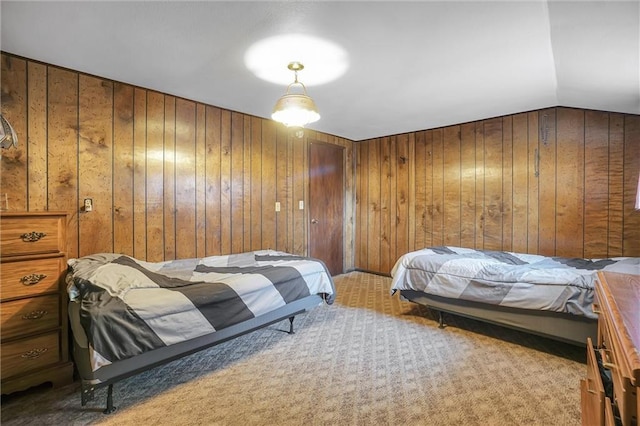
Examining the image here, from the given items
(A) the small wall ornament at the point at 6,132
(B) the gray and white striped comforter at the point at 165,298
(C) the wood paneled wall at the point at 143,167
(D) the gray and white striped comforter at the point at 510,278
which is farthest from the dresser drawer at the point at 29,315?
(D) the gray and white striped comforter at the point at 510,278

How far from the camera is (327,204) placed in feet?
16.2

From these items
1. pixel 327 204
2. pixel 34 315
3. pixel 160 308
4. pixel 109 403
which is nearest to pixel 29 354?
pixel 34 315

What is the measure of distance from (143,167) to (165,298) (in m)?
1.67

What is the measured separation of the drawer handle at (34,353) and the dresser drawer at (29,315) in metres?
0.12

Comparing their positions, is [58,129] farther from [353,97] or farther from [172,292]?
[353,97]

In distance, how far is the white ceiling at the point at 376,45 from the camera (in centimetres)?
174

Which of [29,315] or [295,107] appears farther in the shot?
[295,107]

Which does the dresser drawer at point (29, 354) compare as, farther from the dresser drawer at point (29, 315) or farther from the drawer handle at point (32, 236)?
the drawer handle at point (32, 236)

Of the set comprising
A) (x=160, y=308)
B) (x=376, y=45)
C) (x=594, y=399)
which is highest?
(x=376, y=45)

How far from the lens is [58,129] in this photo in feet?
8.18

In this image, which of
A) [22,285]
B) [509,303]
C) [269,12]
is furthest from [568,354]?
[22,285]

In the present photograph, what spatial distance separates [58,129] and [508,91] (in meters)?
3.98

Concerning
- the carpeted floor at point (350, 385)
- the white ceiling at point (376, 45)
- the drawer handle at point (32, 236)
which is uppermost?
the white ceiling at point (376, 45)

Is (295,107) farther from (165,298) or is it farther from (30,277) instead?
(30,277)
